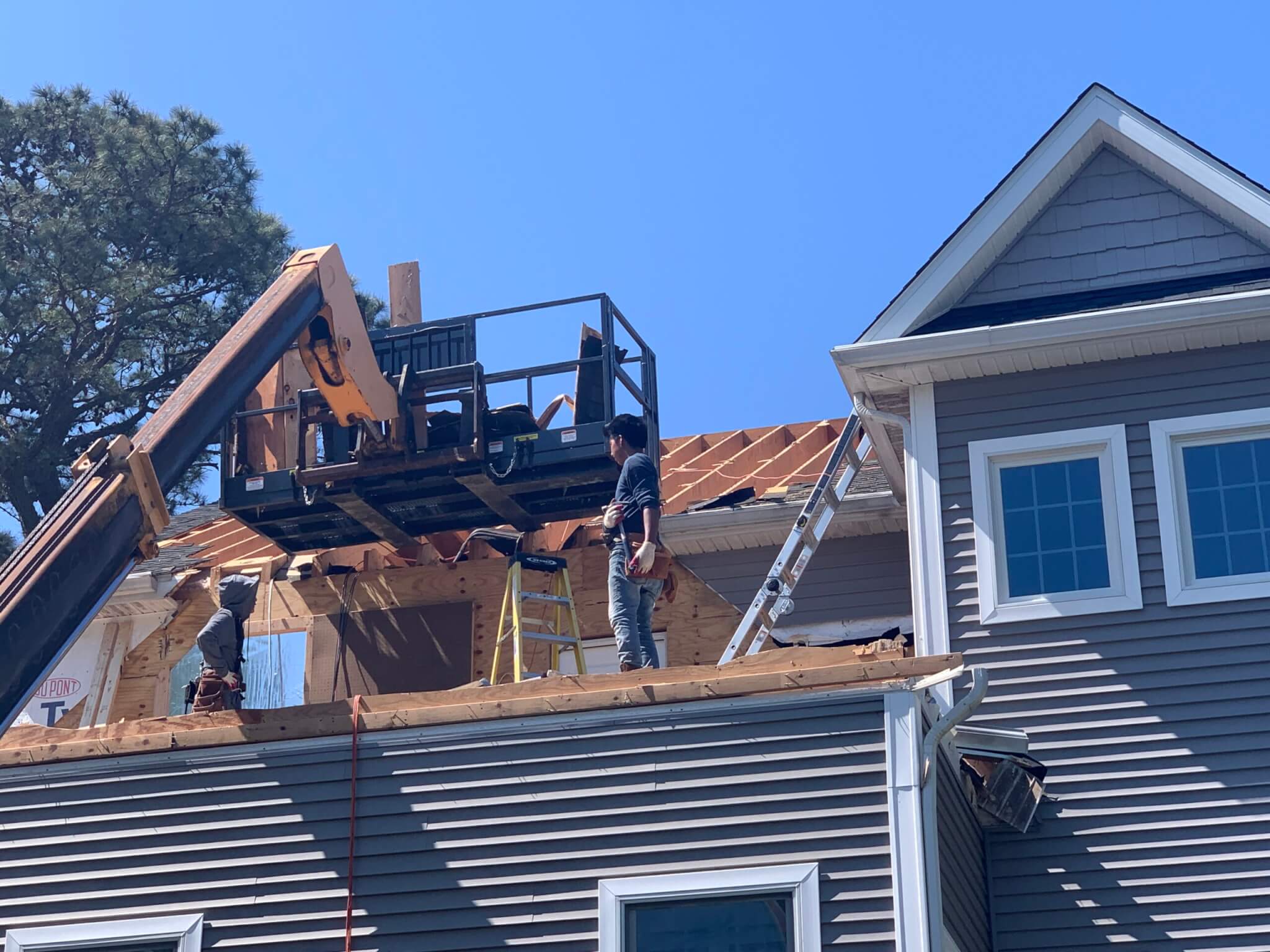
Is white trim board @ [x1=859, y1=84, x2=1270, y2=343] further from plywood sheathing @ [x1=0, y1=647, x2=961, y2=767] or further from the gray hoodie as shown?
the gray hoodie

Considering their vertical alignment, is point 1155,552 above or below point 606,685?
above

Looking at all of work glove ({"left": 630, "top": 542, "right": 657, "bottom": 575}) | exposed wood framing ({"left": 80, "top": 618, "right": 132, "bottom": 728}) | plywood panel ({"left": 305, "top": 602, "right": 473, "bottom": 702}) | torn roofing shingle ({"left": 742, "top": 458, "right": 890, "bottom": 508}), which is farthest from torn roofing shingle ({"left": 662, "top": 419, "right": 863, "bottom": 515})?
exposed wood framing ({"left": 80, "top": 618, "right": 132, "bottom": 728})

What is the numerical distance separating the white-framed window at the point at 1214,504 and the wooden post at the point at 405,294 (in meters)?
8.70

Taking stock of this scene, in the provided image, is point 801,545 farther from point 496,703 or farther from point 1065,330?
point 496,703

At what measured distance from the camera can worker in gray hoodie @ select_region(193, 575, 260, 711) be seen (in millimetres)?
11523

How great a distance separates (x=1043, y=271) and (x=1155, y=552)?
245cm

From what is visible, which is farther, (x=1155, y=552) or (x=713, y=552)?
(x=713, y=552)

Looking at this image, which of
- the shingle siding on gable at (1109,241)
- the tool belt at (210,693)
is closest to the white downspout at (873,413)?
the shingle siding on gable at (1109,241)

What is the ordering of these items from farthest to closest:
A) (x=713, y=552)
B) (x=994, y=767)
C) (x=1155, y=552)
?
(x=713, y=552) < (x=1155, y=552) < (x=994, y=767)

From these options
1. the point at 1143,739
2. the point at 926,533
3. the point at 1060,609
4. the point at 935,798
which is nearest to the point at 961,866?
the point at 935,798

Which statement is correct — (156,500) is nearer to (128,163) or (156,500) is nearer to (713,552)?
(713,552)

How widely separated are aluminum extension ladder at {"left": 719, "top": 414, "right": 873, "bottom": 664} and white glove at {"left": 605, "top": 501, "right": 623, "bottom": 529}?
5.25ft

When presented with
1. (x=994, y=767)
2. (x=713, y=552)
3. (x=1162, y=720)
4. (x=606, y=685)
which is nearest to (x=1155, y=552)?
(x=1162, y=720)

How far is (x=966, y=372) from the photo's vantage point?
483 inches
